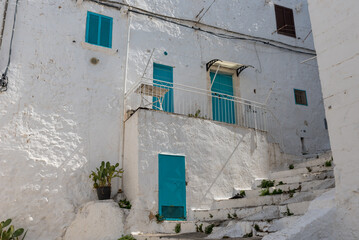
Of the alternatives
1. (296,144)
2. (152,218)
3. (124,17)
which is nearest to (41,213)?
(152,218)

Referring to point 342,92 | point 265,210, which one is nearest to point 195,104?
point 265,210

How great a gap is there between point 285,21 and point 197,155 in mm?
6630

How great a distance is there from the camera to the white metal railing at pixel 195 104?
29.5ft

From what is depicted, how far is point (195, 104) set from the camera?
33.1ft

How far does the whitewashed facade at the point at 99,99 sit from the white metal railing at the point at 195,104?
23 centimetres

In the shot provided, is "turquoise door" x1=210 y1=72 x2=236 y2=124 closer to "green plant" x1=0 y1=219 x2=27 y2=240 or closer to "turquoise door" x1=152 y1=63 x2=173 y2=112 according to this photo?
"turquoise door" x1=152 y1=63 x2=173 y2=112

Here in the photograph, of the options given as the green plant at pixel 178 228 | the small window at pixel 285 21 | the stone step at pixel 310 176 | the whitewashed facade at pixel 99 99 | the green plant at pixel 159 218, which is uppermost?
the small window at pixel 285 21

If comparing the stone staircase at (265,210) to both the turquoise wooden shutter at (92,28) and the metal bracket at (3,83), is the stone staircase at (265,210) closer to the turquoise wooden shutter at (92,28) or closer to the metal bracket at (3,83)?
the metal bracket at (3,83)

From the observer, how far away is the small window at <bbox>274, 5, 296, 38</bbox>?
491 inches

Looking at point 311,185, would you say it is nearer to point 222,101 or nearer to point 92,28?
point 222,101

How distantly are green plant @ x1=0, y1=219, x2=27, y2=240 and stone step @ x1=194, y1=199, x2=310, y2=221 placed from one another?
11.8 ft

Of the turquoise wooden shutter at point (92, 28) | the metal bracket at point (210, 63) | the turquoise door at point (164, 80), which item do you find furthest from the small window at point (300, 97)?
the turquoise wooden shutter at point (92, 28)

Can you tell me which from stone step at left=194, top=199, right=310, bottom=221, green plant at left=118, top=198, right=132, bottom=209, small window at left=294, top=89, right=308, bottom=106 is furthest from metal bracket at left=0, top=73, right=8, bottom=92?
small window at left=294, top=89, right=308, bottom=106

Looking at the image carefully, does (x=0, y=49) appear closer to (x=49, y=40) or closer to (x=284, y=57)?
(x=49, y=40)
